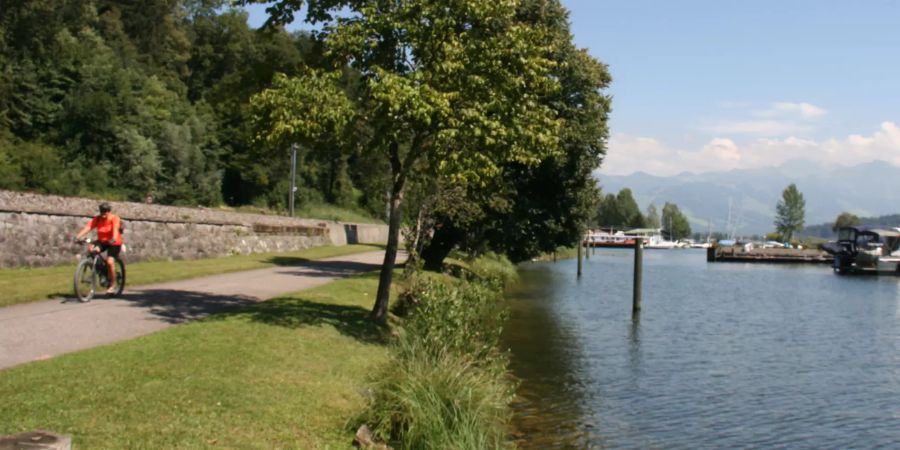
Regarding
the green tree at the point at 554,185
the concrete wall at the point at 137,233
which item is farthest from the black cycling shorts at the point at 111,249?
the green tree at the point at 554,185

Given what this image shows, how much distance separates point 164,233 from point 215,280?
6.41 m

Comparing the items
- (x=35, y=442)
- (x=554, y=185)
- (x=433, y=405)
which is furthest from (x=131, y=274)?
(x=35, y=442)

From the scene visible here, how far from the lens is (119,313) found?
1477 cm

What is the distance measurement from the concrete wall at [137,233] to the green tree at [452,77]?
10017 millimetres

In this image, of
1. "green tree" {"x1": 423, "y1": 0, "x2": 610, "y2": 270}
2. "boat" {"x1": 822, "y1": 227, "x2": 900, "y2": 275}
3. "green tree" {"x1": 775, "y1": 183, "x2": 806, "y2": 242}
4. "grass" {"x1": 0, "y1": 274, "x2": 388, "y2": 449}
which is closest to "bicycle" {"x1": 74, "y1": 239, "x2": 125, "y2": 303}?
"grass" {"x1": 0, "y1": 274, "x2": 388, "y2": 449}

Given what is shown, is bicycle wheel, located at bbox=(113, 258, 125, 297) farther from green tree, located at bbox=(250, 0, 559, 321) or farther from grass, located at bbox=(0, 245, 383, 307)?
green tree, located at bbox=(250, 0, 559, 321)

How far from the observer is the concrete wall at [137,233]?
2086cm

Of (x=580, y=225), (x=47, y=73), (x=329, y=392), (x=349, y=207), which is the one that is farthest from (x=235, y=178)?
(x=329, y=392)

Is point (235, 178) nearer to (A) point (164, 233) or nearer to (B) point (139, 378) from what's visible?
(A) point (164, 233)

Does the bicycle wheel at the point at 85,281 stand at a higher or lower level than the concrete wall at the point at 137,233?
lower

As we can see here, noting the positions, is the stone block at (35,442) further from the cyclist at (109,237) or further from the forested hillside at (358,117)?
the cyclist at (109,237)

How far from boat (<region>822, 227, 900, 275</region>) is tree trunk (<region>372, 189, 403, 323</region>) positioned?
225ft

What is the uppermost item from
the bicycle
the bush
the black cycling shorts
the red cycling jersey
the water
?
the red cycling jersey

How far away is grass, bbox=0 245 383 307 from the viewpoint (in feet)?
52.7
